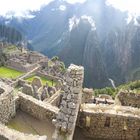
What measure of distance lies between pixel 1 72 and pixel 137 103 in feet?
153

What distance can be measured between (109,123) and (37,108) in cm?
421

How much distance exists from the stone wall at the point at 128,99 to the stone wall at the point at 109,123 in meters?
5.63

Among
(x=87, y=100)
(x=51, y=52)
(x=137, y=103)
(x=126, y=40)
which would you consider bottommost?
(x=51, y=52)

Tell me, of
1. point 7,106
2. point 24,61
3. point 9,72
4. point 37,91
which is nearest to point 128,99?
point 7,106

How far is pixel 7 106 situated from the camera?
50.3 feet

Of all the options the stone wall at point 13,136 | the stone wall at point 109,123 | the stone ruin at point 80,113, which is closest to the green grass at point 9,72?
the stone ruin at point 80,113

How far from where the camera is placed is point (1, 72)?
62.8 m

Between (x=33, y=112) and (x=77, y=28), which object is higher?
(x=33, y=112)

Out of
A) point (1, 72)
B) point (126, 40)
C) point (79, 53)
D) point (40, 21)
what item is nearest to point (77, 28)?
point (79, 53)

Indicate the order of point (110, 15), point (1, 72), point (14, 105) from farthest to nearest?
point (110, 15)
point (1, 72)
point (14, 105)

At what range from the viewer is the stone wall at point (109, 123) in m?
12.0

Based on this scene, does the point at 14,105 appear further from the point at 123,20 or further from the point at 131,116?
the point at 123,20

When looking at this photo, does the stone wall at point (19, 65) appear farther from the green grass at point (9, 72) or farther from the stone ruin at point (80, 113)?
the stone ruin at point (80, 113)

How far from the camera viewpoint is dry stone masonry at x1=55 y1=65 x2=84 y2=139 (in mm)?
9336
